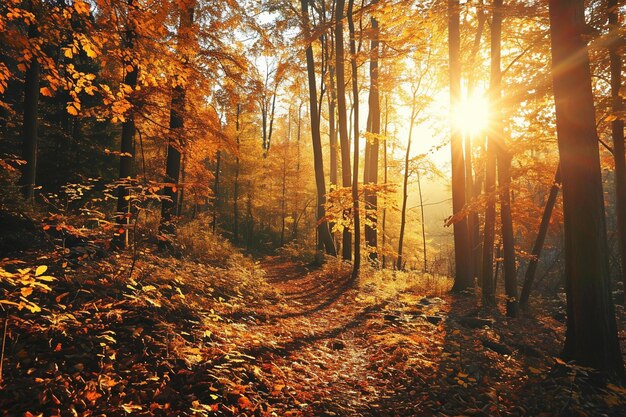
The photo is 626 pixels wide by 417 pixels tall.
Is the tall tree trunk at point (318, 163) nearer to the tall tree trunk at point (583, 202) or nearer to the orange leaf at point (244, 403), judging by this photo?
the tall tree trunk at point (583, 202)

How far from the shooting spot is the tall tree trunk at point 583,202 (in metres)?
4.81

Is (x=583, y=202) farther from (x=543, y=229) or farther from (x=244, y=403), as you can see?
(x=543, y=229)

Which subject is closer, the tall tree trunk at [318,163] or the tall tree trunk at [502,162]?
the tall tree trunk at [502,162]

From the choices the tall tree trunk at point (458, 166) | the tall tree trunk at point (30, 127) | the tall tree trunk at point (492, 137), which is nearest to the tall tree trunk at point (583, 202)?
the tall tree trunk at point (492, 137)

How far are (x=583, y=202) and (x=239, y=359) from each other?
5326 mm

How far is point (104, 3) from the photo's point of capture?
15.1 ft

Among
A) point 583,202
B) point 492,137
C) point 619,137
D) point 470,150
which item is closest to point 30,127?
point 492,137

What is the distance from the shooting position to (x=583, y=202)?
191 inches

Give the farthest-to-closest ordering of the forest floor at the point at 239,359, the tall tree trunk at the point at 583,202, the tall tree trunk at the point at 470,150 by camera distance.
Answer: the tall tree trunk at the point at 470,150
the tall tree trunk at the point at 583,202
the forest floor at the point at 239,359

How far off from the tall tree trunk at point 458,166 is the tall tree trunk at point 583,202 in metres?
5.35

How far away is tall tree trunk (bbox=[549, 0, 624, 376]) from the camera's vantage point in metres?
4.81

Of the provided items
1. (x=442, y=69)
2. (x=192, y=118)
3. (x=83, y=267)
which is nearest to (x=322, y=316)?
(x=83, y=267)

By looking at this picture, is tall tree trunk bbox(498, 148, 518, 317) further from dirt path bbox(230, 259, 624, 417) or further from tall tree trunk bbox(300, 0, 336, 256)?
tall tree trunk bbox(300, 0, 336, 256)

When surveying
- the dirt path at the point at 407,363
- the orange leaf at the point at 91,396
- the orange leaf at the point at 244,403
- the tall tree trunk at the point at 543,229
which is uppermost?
the tall tree trunk at the point at 543,229
